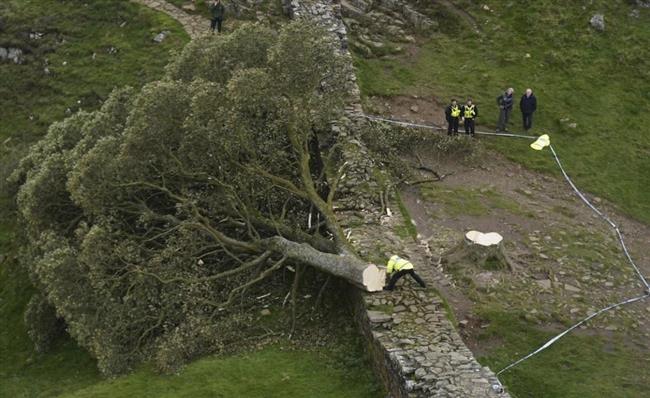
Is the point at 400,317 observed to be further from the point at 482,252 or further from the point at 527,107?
the point at 527,107

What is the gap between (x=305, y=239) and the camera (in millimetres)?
25234

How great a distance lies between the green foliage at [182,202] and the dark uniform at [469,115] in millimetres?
7659

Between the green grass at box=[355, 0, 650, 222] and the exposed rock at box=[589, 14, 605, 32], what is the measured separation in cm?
32

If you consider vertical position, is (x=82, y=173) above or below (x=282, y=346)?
above

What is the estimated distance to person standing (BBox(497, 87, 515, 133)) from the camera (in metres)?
33.5

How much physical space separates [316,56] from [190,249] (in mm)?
7996

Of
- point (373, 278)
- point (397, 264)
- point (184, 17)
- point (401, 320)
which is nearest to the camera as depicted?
point (401, 320)

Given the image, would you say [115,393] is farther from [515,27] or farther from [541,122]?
[515,27]

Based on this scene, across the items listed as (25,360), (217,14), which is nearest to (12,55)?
(217,14)

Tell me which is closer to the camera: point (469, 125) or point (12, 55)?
point (469, 125)

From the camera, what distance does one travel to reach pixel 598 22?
130 feet

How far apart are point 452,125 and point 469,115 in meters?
0.82

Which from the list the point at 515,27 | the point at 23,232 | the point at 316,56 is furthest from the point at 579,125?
the point at 23,232

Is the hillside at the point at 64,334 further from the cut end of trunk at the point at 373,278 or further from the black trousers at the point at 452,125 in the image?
the black trousers at the point at 452,125
